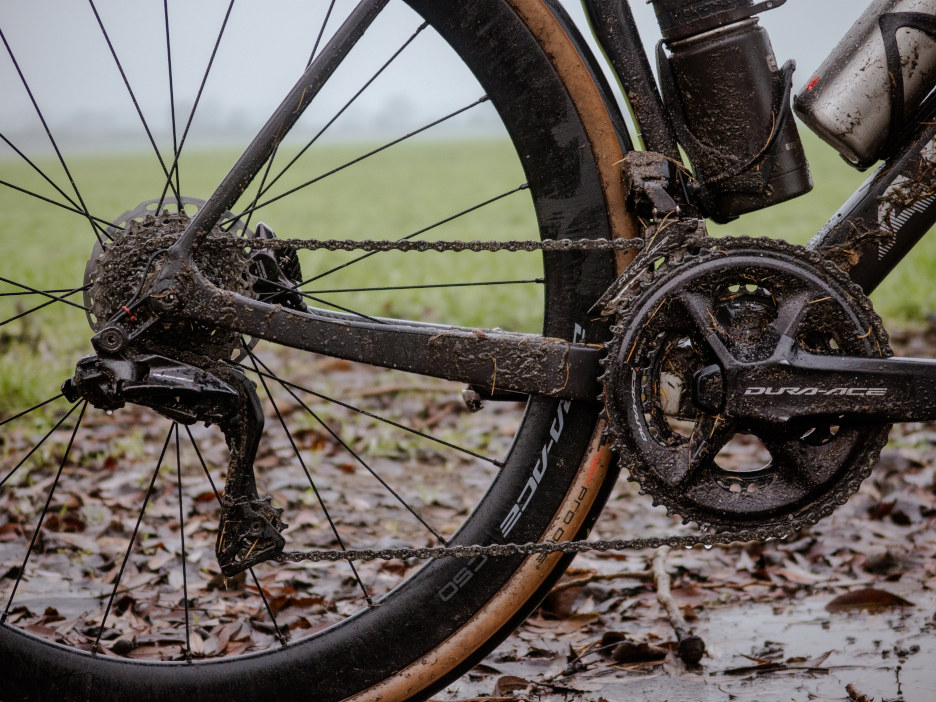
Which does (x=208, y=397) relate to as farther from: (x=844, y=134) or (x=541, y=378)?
(x=844, y=134)

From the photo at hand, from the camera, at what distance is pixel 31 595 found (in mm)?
2305

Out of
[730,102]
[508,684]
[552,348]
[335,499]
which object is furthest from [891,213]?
[335,499]

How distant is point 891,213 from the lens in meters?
1.65

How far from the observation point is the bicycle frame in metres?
1.56

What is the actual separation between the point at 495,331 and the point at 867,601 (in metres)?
1.32

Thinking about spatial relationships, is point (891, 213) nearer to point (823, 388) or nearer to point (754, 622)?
point (823, 388)

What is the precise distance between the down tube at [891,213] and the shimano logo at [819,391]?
232 millimetres

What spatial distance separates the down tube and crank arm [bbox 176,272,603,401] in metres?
0.54

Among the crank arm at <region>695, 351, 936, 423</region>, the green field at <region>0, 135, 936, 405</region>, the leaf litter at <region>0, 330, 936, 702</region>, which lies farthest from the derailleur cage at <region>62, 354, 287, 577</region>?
the crank arm at <region>695, 351, 936, 423</region>

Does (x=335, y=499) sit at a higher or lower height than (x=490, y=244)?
higher

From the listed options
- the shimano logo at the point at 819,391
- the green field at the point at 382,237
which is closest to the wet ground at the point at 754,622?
the shimano logo at the point at 819,391

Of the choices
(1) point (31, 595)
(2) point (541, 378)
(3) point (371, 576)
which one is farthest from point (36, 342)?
(2) point (541, 378)

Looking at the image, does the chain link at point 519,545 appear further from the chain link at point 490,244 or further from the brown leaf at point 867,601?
the brown leaf at point 867,601

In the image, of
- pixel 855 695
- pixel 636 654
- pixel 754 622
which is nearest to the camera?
pixel 855 695
